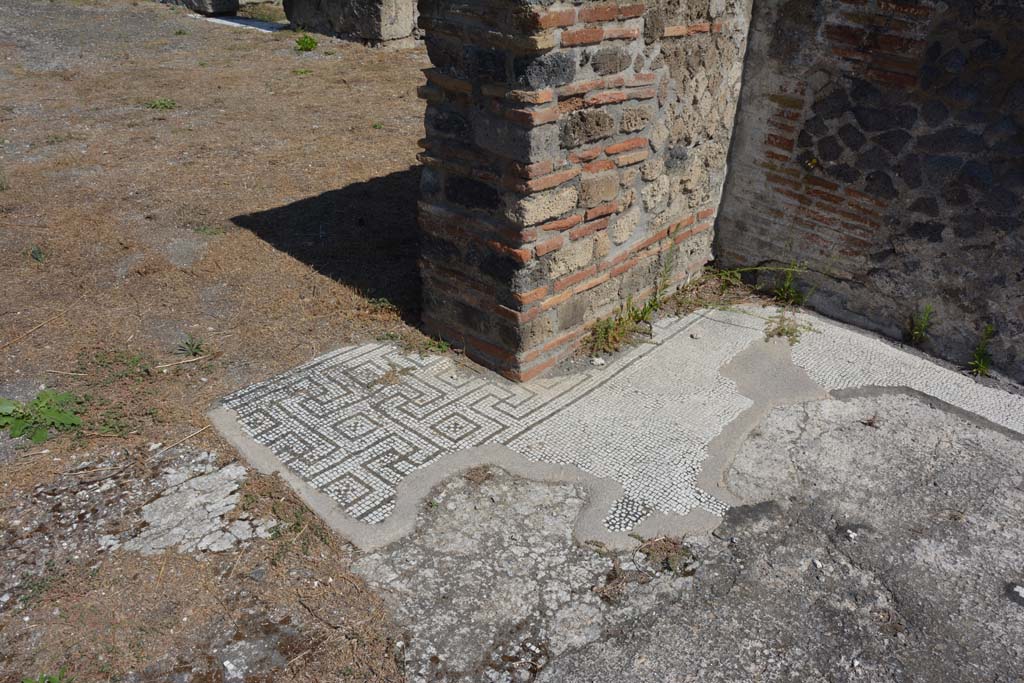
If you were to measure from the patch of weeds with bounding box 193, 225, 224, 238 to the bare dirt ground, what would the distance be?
0.02 metres

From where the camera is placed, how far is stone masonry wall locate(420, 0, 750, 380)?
9.77ft

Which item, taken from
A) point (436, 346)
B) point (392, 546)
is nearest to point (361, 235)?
point (436, 346)

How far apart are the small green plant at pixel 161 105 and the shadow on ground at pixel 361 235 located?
3.12 m

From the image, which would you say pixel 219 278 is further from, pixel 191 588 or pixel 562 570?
pixel 562 570

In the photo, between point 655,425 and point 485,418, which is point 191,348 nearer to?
point 485,418

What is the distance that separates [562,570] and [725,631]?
57cm

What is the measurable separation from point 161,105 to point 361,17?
3.76 metres

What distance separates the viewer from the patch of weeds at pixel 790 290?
169 inches

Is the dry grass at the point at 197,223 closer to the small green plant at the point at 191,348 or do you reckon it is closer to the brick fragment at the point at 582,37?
the small green plant at the point at 191,348

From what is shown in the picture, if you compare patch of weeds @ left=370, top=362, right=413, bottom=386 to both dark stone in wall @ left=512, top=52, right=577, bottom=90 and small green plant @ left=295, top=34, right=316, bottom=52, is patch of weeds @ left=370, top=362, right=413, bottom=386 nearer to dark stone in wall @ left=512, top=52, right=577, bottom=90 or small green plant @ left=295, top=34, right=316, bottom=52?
dark stone in wall @ left=512, top=52, right=577, bottom=90

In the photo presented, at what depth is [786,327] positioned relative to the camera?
4.10 meters

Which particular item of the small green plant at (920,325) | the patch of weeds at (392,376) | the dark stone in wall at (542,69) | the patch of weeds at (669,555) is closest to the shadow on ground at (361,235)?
the patch of weeds at (392,376)

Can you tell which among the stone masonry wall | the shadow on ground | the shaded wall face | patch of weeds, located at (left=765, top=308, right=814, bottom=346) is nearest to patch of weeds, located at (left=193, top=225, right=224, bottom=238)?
the shadow on ground

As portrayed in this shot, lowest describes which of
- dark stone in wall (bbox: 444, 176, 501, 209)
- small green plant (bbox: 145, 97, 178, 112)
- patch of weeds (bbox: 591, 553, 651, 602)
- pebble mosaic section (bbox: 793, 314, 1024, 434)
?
patch of weeds (bbox: 591, 553, 651, 602)
